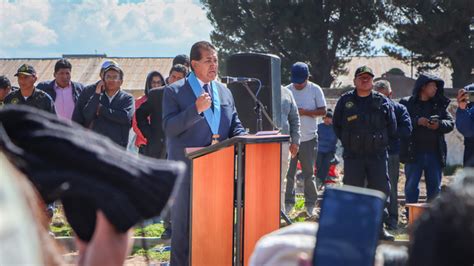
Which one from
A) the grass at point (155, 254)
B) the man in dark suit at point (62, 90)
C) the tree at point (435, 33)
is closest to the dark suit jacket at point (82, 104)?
the man in dark suit at point (62, 90)

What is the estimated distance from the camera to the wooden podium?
540 cm

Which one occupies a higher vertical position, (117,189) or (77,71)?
(77,71)

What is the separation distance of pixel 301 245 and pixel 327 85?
118 feet

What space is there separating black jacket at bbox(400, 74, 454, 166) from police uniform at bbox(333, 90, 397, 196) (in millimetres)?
909

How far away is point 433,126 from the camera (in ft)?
28.9

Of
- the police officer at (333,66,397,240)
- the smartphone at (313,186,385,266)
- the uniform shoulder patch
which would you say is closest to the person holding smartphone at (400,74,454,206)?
the police officer at (333,66,397,240)

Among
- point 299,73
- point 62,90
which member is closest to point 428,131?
point 299,73

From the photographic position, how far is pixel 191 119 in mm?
5617

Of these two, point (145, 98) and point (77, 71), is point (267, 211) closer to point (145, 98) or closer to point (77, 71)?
point (145, 98)

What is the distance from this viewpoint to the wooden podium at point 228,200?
17.7ft

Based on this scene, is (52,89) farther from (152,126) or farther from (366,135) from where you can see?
(366,135)

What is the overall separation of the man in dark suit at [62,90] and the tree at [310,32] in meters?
27.4

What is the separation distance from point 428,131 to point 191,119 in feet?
13.7

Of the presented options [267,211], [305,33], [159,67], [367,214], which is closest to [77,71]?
[159,67]
